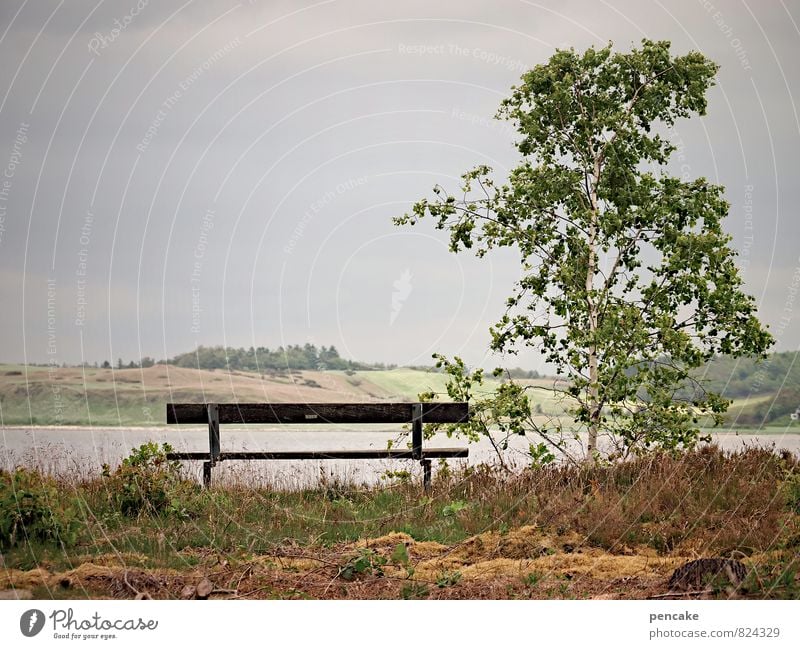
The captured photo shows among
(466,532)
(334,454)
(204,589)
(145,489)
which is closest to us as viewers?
(204,589)

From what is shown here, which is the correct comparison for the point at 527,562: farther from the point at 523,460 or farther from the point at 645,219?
the point at 645,219

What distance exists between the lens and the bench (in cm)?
1285

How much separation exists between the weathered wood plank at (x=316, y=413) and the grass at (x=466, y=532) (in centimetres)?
95

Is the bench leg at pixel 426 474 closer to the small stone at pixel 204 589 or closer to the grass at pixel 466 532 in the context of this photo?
the grass at pixel 466 532

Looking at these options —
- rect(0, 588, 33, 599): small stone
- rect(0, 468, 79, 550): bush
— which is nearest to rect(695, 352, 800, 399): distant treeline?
rect(0, 468, 79, 550): bush

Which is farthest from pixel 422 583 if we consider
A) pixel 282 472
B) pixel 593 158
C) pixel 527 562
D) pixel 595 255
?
pixel 593 158

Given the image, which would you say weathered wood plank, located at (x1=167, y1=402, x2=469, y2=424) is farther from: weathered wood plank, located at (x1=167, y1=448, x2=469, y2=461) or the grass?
the grass

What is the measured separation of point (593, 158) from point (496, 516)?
20.1 ft

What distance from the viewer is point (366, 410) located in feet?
42.9

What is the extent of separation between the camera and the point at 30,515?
9.58 metres

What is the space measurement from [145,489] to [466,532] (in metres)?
4.05

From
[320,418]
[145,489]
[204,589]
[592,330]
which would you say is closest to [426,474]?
[320,418]

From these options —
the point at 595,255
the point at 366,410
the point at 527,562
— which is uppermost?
the point at 595,255

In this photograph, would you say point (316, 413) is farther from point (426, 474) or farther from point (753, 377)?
point (753, 377)
